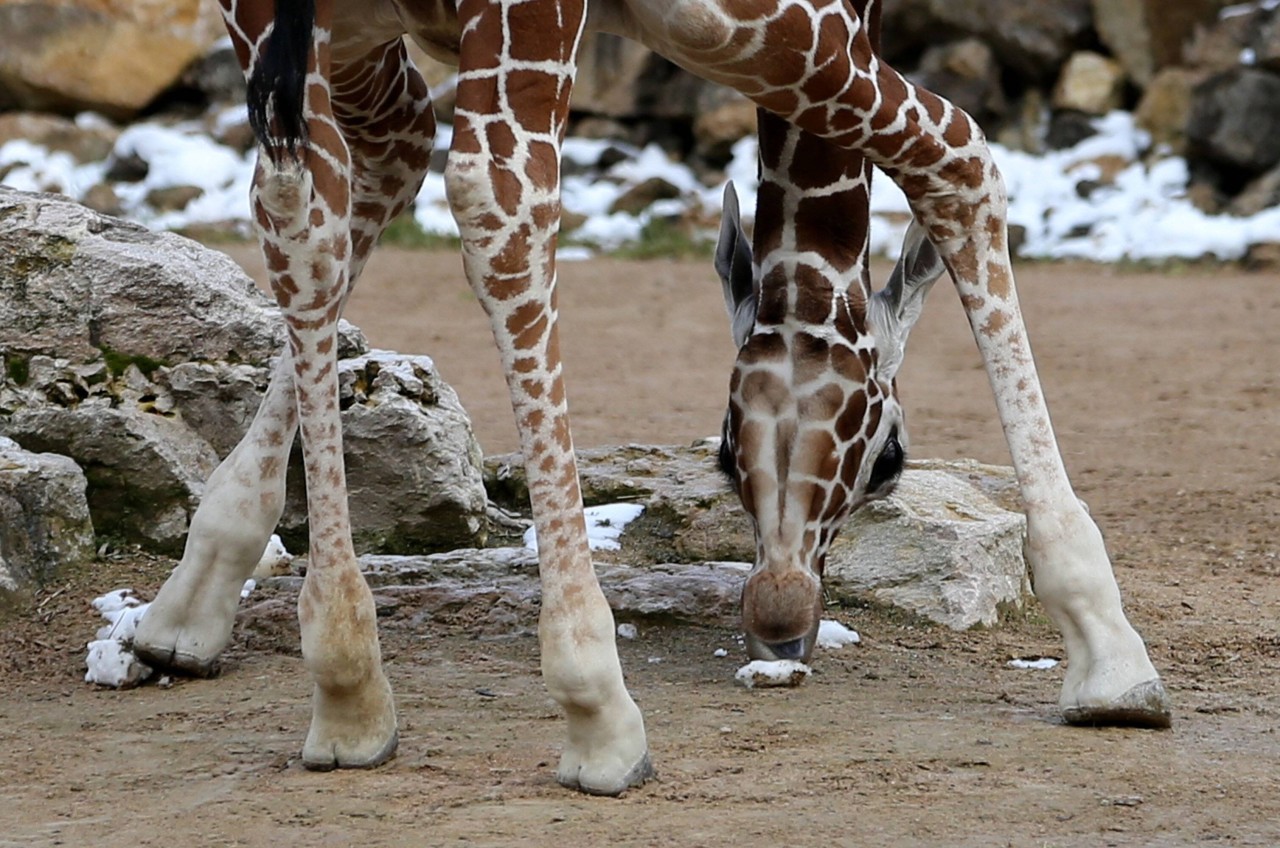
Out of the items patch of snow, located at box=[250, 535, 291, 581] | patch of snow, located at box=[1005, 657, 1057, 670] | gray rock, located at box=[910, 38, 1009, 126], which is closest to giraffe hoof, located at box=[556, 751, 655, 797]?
patch of snow, located at box=[1005, 657, 1057, 670]

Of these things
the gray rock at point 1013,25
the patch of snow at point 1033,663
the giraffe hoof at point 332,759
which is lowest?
the giraffe hoof at point 332,759

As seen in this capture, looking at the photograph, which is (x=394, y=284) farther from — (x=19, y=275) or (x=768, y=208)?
(x=768, y=208)

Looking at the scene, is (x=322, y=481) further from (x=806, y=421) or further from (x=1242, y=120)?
(x=1242, y=120)

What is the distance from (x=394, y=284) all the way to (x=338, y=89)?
25.8ft

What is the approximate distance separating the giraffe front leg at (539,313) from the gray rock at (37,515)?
72.4 inches

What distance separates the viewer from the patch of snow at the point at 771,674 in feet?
14.0

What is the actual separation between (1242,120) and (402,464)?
10694 millimetres

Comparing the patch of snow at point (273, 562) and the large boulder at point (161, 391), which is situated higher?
the large boulder at point (161, 391)

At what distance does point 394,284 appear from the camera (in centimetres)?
1217

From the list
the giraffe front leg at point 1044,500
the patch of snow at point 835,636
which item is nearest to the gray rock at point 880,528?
the patch of snow at point 835,636

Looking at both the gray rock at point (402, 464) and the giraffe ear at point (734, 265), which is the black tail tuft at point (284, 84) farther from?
the gray rock at point (402, 464)

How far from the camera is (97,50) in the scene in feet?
51.5

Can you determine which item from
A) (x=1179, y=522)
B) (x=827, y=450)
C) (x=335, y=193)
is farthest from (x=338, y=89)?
(x=1179, y=522)

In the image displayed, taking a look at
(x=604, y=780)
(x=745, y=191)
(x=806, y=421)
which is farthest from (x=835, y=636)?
(x=745, y=191)
